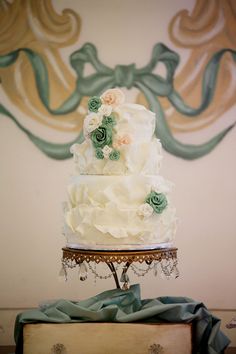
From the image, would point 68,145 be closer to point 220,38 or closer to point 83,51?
point 83,51

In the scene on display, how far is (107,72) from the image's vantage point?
372 centimetres

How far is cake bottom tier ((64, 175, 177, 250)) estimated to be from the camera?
2.45 metres

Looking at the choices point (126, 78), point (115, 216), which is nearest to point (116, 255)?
point (115, 216)

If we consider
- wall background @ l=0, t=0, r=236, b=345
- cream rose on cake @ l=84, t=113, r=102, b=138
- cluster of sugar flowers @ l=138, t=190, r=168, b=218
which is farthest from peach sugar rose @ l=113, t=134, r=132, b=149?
wall background @ l=0, t=0, r=236, b=345

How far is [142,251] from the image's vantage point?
8.04 ft

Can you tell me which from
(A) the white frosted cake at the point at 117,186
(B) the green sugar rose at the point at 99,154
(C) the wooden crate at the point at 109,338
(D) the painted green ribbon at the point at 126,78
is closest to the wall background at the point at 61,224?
(D) the painted green ribbon at the point at 126,78

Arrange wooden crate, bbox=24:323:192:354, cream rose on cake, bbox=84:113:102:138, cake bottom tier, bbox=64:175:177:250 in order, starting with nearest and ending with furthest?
wooden crate, bbox=24:323:192:354 < cake bottom tier, bbox=64:175:177:250 < cream rose on cake, bbox=84:113:102:138

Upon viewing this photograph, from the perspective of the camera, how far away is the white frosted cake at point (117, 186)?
2457 mm

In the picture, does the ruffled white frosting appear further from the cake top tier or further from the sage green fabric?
the sage green fabric

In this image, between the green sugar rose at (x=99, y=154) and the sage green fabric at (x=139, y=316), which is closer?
the sage green fabric at (x=139, y=316)

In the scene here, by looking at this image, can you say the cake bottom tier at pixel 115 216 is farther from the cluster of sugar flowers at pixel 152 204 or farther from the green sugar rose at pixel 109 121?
the green sugar rose at pixel 109 121

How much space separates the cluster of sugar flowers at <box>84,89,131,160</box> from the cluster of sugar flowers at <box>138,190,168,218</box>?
0.78ft

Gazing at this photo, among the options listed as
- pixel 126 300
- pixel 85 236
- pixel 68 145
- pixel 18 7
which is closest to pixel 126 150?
pixel 85 236

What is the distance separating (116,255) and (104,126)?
1.95ft
